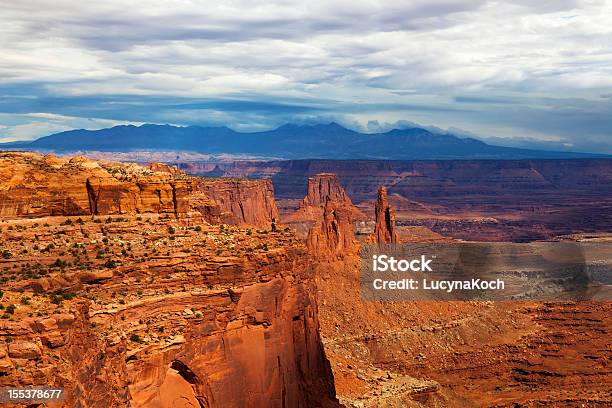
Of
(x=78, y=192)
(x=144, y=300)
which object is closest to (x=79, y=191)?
(x=78, y=192)

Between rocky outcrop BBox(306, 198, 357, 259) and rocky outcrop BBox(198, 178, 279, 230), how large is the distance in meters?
21.2

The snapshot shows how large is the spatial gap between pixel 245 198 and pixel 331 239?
4150cm

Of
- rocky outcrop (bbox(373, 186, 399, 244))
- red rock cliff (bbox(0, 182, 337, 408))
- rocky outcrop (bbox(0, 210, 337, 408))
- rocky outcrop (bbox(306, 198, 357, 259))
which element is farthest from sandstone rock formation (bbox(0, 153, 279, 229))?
rocky outcrop (bbox(373, 186, 399, 244))

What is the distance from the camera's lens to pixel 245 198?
137875mm

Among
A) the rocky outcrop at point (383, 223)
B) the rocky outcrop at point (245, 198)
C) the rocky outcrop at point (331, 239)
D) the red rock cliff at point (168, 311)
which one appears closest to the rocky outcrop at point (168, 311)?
the red rock cliff at point (168, 311)

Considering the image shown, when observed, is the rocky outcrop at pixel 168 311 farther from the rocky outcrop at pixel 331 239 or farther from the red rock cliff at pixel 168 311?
the rocky outcrop at pixel 331 239

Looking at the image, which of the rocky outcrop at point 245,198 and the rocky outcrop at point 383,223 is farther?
the rocky outcrop at point 245,198

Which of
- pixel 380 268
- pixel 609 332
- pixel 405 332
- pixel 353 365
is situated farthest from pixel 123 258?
pixel 609 332

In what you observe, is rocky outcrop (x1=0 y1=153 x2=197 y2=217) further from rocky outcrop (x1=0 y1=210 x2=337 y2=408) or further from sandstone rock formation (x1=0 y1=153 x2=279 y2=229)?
rocky outcrop (x1=0 y1=210 x2=337 y2=408)

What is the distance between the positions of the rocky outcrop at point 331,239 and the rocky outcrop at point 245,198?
21.2 m

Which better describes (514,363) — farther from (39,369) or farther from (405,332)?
(39,369)

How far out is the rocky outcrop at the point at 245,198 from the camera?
414 feet

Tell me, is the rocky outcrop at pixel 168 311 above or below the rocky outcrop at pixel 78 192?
below

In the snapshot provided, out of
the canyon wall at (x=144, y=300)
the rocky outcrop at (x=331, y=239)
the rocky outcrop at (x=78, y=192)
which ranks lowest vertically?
the rocky outcrop at (x=331, y=239)
